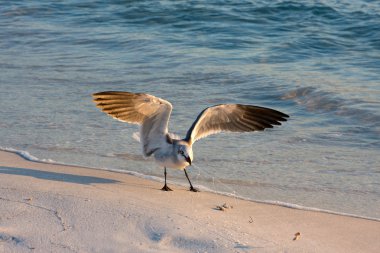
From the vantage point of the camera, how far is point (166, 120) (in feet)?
21.3

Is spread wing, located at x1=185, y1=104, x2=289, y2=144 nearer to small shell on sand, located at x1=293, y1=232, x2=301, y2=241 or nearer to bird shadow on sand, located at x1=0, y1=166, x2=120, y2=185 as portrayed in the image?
bird shadow on sand, located at x1=0, y1=166, x2=120, y2=185

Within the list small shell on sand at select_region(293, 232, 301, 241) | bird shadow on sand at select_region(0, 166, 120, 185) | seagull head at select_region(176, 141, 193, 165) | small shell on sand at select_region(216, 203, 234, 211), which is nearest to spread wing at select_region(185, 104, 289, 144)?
seagull head at select_region(176, 141, 193, 165)

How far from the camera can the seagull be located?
6.30 metres

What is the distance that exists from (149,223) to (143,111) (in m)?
1.71

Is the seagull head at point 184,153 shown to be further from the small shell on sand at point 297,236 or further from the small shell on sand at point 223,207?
the small shell on sand at point 297,236

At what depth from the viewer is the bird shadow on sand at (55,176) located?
20.0ft

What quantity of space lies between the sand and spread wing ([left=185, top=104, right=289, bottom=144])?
79 centimetres

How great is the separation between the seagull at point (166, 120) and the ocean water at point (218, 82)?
31cm

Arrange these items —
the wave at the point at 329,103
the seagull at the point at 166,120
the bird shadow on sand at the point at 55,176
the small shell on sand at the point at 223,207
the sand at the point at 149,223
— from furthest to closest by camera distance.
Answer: the wave at the point at 329,103 → the seagull at the point at 166,120 → the bird shadow on sand at the point at 55,176 → the small shell on sand at the point at 223,207 → the sand at the point at 149,223

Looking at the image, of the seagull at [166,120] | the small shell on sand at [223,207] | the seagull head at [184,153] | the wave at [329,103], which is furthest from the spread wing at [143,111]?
the wave at [329,103]

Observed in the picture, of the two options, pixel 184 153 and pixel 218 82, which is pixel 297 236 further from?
pixel 218 82

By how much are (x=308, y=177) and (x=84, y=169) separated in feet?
6.08

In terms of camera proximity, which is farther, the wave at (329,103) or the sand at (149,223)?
the wave at (329,103)

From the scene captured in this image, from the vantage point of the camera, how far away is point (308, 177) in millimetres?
6469
